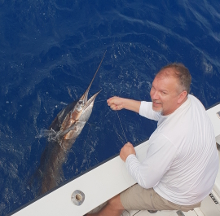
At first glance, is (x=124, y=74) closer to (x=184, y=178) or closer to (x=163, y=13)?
(x=163, y=13)

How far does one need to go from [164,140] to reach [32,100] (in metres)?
3.44

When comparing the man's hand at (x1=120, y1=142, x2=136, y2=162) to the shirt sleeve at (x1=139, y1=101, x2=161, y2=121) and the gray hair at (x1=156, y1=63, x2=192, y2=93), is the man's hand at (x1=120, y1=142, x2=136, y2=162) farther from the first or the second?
Result: the gray hair at (x1=156, y1=63, x2=192, y2=93)

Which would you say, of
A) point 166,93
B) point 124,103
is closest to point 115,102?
point 124,103

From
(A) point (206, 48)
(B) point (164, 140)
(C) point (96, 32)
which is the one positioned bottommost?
(B) point (164, 140)

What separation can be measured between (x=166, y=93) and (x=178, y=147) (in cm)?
43

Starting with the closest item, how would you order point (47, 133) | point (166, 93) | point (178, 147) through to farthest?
point (178, 147) < point (166, 93) < point (47, 133)

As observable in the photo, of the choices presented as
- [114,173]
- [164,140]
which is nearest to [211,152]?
[164,140]

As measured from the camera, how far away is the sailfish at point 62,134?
13.1 feet

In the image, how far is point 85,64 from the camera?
5.53 m

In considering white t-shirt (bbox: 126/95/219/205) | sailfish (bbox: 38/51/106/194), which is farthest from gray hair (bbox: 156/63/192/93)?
sailfish (bbox: 38/51/106/194)

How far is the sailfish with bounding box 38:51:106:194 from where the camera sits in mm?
3990

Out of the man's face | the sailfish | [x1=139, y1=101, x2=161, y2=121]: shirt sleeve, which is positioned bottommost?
the man's face

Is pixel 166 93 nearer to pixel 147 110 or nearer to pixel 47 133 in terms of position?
pixel 147 110

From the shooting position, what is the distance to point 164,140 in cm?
197
